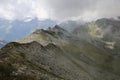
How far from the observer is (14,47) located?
104312 millimetres

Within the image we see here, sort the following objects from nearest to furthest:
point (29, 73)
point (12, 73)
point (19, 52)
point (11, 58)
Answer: point (12, 73) → point (29, 73) → point (11, 58) → point (19, 52)

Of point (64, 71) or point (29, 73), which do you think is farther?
point (64, 71)

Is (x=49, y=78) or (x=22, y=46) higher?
(x=22, y=46)

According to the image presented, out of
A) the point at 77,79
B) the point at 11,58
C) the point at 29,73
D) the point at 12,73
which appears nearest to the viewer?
the point at 12,73

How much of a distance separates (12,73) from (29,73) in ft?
21.3

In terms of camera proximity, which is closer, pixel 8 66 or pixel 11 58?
pixel 8 66

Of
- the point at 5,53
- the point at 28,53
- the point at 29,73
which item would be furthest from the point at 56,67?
the point at 29,73

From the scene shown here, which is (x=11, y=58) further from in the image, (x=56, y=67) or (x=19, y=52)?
(x=56, y=67)

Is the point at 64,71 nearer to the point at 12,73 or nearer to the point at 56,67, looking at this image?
the point at 56,67

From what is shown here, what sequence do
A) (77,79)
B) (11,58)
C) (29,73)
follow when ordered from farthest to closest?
(77,79), (11,58), (29,73)

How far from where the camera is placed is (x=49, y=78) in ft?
263

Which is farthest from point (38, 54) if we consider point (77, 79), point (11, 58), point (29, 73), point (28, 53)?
point (29, 73)

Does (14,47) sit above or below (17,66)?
above

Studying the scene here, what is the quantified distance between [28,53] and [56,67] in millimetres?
12015
